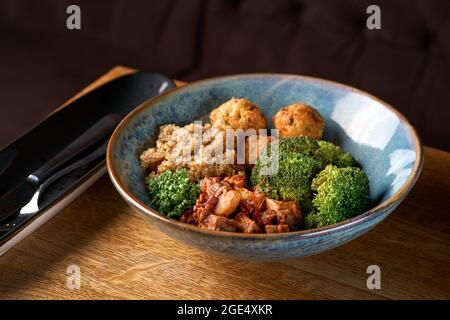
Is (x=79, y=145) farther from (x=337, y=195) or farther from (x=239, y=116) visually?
(x=337, y=195)

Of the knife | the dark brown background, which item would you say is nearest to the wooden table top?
the knife

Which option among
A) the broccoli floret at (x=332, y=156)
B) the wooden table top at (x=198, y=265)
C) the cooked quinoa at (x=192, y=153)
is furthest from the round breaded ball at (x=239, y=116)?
the wooden table top at (x=198, y=265)

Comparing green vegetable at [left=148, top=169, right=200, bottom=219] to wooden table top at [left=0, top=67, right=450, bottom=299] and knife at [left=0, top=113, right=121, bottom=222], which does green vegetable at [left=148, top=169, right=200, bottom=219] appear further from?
knife at [left=0, top=113, right=121, bottom=222]

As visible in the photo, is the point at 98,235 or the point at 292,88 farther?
the point at 292,88

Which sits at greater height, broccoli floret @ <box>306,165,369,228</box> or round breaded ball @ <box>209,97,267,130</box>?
round breaded ball @ <box>209,97,267,130</box>

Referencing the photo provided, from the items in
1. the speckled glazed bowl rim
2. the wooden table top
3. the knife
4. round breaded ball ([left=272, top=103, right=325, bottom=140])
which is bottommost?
the wooden table top

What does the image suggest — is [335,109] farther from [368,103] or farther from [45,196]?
[45,196]

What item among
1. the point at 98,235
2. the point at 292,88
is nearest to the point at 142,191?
the point at 98,235
